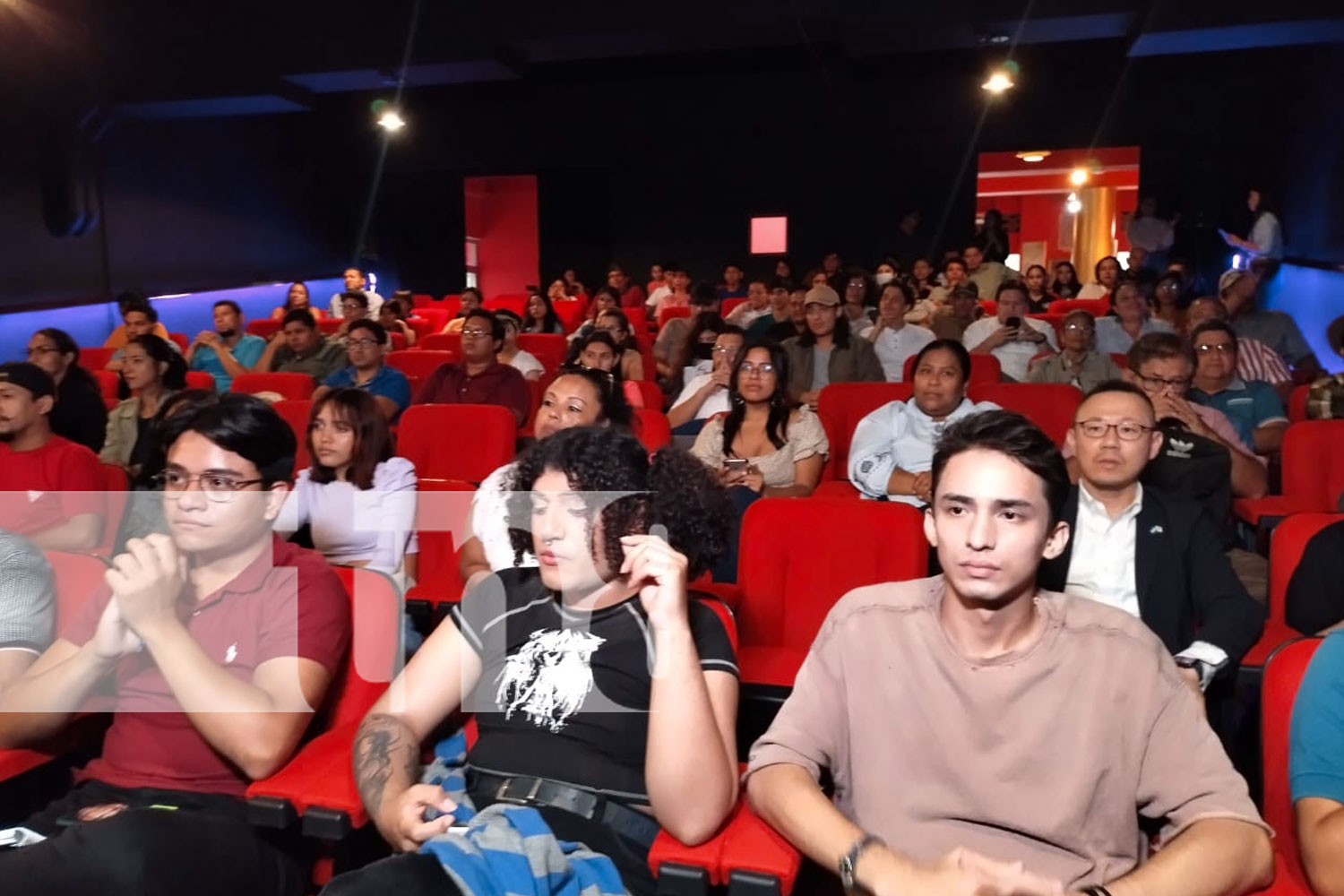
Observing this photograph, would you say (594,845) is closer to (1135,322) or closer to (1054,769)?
(1054,769)

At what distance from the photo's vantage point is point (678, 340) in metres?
7.23

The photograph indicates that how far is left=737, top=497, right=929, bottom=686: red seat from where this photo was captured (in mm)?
2521

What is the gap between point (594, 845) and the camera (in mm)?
1573

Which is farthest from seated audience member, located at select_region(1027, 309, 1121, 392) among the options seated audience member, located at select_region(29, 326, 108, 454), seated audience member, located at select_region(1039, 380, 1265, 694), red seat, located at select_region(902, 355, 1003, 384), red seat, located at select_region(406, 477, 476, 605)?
seated audience member, located at select_region(29, 326, 108, 454)

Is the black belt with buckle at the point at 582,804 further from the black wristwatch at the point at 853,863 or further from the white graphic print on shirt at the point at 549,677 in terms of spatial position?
the black wristwatch at the point at 853,863

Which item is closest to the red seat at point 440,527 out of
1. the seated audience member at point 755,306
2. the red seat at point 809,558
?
the red seat at point 809,558

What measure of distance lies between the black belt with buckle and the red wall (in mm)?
13605

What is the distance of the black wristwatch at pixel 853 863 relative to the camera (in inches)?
55.0

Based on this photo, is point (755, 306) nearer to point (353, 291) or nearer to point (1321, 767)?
point (353, 291)

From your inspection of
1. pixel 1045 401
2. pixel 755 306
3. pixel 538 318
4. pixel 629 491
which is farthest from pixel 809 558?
pixel 755 306

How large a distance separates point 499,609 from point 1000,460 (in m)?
0.92

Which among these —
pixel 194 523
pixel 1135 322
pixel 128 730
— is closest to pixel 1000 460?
pixel 194 523

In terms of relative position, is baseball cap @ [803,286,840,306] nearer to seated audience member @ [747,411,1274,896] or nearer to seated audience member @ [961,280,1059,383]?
seated audience member @ [961,280,1059,383]

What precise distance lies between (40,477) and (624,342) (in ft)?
11.2
